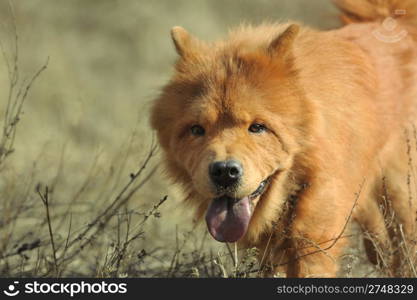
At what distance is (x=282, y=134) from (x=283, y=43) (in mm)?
696

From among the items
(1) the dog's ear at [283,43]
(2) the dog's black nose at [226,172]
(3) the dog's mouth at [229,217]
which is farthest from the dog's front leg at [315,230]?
(1) the dog's ear at [283,43]

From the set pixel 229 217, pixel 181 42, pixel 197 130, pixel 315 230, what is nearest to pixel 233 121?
pixel 197 130

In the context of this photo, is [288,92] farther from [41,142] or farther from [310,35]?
[41,142]

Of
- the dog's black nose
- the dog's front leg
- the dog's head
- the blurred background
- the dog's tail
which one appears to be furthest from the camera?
the blurred background

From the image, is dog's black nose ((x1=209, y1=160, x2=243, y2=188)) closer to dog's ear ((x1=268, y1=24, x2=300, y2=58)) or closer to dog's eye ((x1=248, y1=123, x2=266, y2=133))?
dog's eye ((x1=248, y1=123, x2=266, y2=133))

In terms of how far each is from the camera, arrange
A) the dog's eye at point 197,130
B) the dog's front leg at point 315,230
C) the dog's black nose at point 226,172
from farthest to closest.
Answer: the dog's front leg at point 315,230, the dog's eye at point 197,130, the dog's black nose at point 226,172

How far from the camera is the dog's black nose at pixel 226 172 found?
18.6 feet

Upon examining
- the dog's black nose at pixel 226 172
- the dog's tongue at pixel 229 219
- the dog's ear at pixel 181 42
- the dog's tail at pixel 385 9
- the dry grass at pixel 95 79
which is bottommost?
the dog's tongue at pixel 229 219

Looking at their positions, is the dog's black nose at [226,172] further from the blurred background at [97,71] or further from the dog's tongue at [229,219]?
the blurred background at [97,71]

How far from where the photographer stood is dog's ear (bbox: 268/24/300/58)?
6238 millimetres

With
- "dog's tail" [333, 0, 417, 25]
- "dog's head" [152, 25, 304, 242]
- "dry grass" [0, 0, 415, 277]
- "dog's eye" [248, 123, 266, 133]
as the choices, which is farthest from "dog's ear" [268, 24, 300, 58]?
"dry grass" [0, 0, 415, 277]

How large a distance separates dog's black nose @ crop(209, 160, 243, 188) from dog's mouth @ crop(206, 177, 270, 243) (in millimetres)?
303

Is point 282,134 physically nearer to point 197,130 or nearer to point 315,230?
point 197,130

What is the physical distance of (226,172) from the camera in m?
5.66
